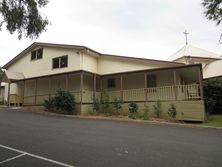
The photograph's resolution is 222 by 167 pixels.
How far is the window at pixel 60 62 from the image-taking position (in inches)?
826

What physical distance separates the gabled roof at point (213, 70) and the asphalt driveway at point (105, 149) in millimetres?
14202

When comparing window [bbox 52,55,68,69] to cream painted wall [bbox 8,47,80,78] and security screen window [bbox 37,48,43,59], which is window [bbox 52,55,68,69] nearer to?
cream painted wall [bbox 8,47,80,78]

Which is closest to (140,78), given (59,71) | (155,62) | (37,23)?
(155,62)

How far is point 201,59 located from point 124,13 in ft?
50.4

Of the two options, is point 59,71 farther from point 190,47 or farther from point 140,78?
point 190,47

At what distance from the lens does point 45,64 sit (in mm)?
22344

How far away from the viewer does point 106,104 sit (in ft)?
59.9

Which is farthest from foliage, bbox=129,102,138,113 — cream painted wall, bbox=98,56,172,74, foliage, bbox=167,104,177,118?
cream painted wall, bbox=98,56,172,74

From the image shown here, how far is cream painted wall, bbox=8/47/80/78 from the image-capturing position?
20.2 m

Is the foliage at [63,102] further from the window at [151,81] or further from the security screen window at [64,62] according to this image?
the window at [151,81]

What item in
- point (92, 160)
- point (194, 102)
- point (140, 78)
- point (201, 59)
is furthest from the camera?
point (201, 59)

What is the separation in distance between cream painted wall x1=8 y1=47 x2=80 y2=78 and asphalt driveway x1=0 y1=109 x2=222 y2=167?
34.2ft

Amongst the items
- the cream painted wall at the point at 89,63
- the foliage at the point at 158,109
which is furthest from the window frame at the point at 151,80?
the cream painted wall at the point at 89,63

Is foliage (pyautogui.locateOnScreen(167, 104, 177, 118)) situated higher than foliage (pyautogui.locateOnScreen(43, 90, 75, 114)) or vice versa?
foliage (pyautogui.locateOnScreen(43, 90, 75, 114))
